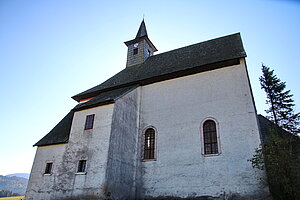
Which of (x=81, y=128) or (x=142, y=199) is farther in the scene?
(x=81, y=128)

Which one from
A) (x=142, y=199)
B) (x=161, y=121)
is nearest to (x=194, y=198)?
(x=142, y=199)

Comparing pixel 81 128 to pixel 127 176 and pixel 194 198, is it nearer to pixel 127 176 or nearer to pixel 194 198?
pixel 127 176

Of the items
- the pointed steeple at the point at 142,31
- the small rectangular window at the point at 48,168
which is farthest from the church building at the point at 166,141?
the pointed steeple at the point at 142,31

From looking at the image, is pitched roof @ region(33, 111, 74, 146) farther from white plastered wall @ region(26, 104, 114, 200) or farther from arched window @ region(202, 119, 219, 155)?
arched window @ region(202, 119, 219, 155)

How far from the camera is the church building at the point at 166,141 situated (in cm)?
1281

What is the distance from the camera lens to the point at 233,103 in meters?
14.1

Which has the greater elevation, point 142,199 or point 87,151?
point 87,151

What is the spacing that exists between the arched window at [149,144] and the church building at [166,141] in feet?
0.23

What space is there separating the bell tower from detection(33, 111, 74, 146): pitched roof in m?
8.84

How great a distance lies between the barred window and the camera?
13.7 meters

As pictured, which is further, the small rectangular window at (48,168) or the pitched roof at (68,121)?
the small rectangular window at (48,168)

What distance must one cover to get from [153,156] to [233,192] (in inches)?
215

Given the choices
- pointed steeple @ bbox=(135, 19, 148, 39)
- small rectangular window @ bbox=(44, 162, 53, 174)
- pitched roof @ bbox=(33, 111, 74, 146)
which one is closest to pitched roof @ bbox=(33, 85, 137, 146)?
pitched roof @ bbox=(33, 111, 74, 146)

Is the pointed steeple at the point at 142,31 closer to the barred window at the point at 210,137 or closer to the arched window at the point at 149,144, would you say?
the arched window at the point at 149,144
